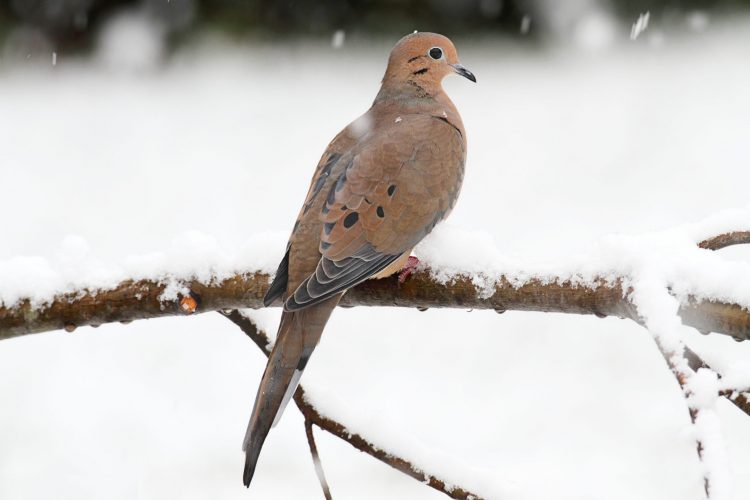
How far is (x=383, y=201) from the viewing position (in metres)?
2.13

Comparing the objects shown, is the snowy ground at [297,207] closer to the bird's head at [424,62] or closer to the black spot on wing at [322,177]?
the black spot on wing at [322,177]

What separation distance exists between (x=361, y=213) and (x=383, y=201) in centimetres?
6

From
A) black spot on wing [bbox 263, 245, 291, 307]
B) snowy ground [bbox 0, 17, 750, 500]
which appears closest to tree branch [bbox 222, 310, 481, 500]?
snowy ground [bbox 0, 17, 750, 500]

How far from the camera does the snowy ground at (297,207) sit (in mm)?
3902

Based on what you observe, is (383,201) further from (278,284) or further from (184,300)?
(184,300)

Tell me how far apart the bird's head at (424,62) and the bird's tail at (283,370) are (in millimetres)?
906

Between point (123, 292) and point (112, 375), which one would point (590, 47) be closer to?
point (112, 375)

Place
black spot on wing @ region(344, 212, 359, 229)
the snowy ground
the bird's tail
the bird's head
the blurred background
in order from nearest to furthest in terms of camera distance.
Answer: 1. the bird's tail
2. black spot on wing @ region(344, 212, 359, 229)
3. the bird's head
4. the snowy ground
5. the blurred background

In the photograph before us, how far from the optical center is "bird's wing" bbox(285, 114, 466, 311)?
192cm

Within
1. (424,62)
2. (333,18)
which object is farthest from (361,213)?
(333,18)

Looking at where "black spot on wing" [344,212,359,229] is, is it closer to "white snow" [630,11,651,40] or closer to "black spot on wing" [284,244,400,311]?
"black spot on wing" [284,244,400,311]

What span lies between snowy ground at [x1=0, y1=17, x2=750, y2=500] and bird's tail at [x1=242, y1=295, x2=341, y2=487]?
0.13 metres

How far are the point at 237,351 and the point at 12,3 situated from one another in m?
2.95

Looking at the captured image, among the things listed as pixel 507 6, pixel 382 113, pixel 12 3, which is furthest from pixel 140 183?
pixel 382 113
